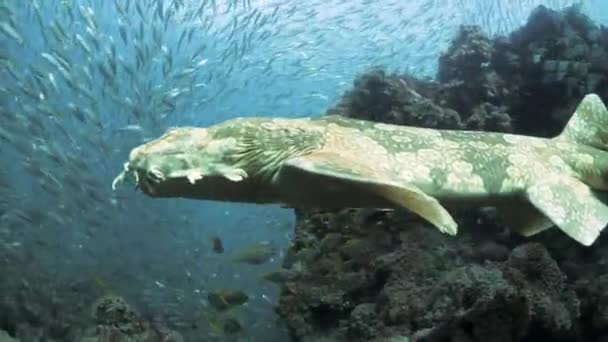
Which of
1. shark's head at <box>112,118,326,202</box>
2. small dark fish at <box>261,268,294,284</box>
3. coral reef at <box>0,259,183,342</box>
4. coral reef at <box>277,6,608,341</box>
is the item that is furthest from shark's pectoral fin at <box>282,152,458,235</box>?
coral reef at <box>0,259,183,342</box>

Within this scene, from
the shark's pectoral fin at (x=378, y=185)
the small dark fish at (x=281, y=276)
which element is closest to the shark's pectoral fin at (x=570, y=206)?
the shark's pectoral fin at (x=378, y=185)

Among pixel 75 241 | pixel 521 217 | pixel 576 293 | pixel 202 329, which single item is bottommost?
pixel 75 241

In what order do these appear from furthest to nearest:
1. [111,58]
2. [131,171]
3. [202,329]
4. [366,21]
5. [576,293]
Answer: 1. [366,21]
2. [202,329]
3. [111,58]
4. [576,293]
5. [131,171]

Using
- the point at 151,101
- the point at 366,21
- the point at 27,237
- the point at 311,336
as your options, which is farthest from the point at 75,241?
the point at 311,336

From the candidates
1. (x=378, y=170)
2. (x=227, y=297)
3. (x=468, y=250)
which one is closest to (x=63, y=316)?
(x=227, y=297)

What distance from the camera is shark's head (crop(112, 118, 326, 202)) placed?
3.11 metres

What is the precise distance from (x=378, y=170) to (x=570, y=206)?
4.91 ft

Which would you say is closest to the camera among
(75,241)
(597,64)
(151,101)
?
(597,64)

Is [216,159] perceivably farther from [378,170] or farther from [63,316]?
[63,316]

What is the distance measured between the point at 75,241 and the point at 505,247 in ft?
51.7

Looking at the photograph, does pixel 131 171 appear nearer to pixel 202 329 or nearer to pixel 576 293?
pixel 576 293

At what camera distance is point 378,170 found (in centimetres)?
334

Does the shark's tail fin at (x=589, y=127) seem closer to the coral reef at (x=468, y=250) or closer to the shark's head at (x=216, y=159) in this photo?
the coral reef at (x=468, y=250)

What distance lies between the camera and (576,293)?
6066mm
